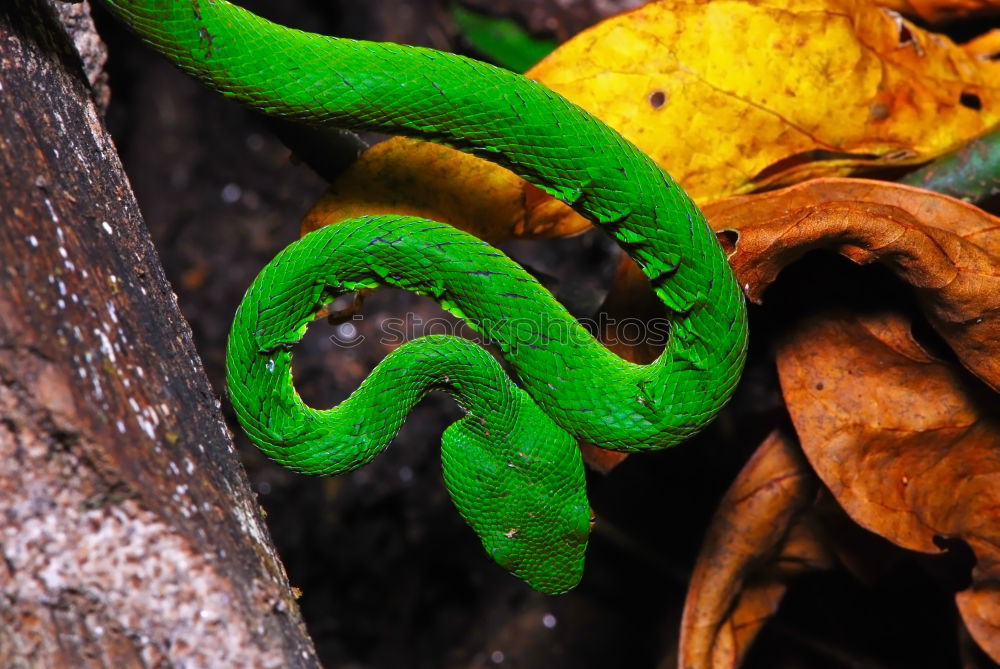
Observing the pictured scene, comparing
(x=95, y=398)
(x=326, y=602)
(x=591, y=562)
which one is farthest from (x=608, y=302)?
(x=326, y=602)

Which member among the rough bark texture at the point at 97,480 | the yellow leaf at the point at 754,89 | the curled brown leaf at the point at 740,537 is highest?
the yellow leaf at the point at 754,89

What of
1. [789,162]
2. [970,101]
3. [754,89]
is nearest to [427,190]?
[754,89]

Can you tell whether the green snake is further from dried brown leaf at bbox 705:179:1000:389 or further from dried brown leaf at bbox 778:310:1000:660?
dried brown leaf at bbox 778:310:1000:660

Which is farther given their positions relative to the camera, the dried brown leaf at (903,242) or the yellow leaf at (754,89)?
the yellow leaf at (754,89)

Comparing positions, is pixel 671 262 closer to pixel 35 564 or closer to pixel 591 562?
pixel 35 564

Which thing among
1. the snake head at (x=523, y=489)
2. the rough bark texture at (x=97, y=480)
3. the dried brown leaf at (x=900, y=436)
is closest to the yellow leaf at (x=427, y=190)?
the snake head at (x=523, y=489)

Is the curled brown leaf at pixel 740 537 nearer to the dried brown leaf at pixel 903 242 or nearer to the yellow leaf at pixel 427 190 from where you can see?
the dried brown leaf at pixel 903 242

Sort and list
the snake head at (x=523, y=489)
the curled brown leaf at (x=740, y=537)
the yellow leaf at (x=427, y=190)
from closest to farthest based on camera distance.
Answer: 1. the yellow leaf at (x=427, y=190)
2. the snake head at (x=523, y=489)
3. the curled brown leaf at (x=740, y=537)

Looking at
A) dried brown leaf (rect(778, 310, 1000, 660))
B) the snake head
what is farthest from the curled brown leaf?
the snake head
